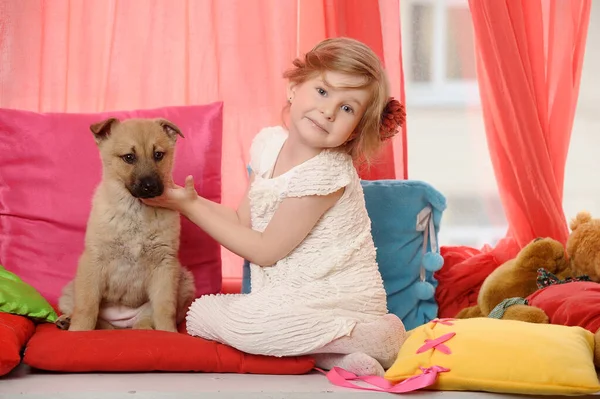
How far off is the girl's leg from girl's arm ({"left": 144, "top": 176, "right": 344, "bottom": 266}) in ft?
1.02

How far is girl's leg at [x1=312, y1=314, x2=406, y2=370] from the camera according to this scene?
209cm

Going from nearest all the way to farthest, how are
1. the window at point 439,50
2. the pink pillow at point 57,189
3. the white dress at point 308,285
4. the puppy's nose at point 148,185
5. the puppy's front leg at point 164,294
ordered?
the white dress at point 308,285
the puppy's nose at point 148,185
the puppy's front leg at point 164,294
the pink pillow at point 57,189
the window at point 439,50

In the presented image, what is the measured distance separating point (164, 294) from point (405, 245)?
91cm

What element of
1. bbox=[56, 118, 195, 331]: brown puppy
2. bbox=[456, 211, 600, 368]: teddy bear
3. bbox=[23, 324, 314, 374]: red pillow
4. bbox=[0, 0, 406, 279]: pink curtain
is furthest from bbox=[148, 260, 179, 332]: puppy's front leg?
bbox=[456, 211, 600, 368]: teddy bear

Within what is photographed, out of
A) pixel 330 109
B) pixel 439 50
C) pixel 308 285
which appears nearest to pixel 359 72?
pixel 330 109

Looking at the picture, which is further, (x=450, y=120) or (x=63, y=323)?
(x=450, y=120)

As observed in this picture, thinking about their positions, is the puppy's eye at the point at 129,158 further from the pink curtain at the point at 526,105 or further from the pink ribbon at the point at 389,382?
the pink curtain at the point at 526,105

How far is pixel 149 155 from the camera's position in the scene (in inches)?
96.5

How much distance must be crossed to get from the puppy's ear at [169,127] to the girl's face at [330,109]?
49 centimetres

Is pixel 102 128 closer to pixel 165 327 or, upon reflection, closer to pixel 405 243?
pixel 165 327

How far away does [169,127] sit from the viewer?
2.55 m

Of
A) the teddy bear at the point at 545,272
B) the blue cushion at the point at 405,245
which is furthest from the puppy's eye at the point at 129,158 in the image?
the teddy bear at the point at 545,272

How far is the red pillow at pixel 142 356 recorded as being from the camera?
6.64ft

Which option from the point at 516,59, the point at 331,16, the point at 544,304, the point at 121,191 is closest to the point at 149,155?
the point at 121,191
